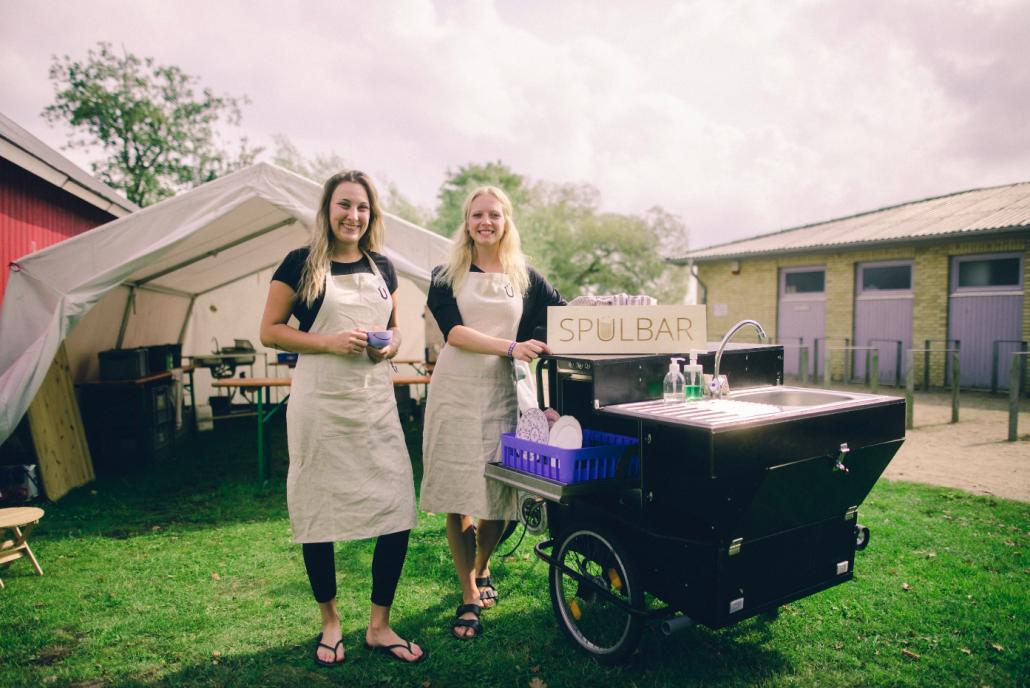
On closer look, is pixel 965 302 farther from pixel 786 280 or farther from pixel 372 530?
pixel 372 530

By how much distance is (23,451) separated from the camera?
5766 millimetres

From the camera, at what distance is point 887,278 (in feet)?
46.4

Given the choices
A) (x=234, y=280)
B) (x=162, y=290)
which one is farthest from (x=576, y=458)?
(x=234, y=280)

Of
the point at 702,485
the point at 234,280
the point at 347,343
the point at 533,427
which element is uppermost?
the point at 234,280

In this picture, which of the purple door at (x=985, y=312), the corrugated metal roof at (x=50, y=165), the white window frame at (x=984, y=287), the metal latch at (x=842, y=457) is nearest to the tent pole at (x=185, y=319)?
the corrugated metal roof at (x=50, y=165)

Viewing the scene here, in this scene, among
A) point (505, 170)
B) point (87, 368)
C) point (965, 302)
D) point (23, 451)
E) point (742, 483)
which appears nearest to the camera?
point (742, 483)

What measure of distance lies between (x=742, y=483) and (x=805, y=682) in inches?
45.7

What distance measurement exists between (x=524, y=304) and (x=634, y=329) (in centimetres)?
63

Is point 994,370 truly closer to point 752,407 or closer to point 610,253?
point 752,407

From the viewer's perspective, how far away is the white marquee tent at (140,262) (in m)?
4.81

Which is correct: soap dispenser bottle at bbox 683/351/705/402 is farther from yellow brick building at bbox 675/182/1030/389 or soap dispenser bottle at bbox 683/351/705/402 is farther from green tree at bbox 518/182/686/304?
green tree at bbox 518/182/686/304

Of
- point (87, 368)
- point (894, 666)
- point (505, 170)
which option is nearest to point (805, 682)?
point (894, 666)

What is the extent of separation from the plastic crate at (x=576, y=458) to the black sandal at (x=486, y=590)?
105 cm

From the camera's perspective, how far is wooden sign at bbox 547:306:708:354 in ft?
9.08
